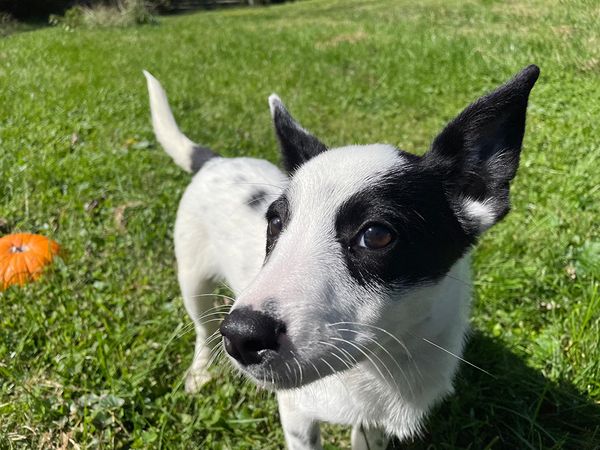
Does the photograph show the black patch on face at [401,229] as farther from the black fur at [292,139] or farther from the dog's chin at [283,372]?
the black fur at [292,139]

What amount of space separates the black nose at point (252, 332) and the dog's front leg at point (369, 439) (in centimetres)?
104

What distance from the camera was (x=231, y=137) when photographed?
5691 mm

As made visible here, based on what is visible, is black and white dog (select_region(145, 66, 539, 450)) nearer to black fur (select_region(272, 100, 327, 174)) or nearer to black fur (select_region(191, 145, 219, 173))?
black fur (select_region(272, 100, 327, 174))

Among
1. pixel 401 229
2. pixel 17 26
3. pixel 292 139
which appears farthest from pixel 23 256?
pixel 17 26

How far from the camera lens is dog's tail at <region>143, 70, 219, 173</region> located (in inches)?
127

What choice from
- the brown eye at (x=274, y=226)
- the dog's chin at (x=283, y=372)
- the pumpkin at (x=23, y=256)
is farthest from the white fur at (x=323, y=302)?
the pumpkin at (x=23, y=256)

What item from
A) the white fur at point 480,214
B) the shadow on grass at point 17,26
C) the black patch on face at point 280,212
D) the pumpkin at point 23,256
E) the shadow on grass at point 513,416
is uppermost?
the black patch on face at point 280,212

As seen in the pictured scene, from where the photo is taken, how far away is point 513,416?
8.39 feet

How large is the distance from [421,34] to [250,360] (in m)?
8.69

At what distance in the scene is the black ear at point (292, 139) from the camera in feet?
7.43

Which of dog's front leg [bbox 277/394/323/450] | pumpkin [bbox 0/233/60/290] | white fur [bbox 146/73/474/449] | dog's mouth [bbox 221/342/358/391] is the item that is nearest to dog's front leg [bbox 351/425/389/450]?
white fur [bbox 146/73/474/449]

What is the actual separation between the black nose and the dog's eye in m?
Result: 0.42

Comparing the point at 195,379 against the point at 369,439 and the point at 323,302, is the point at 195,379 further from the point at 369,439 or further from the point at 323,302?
the point at 323,302

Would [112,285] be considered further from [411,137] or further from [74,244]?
[411,137]
